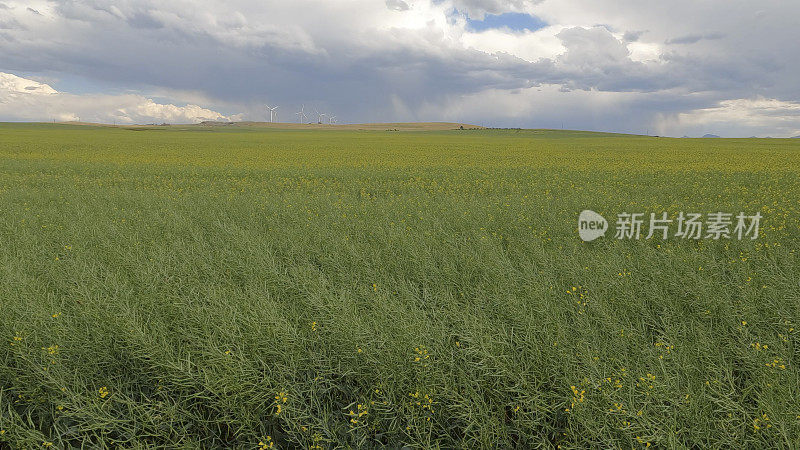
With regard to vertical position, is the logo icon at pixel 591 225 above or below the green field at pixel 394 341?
above

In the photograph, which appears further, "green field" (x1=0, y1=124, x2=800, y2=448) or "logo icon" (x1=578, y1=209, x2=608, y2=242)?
"logo icon" (x1=578, y1=209, x2=608, y2=242)

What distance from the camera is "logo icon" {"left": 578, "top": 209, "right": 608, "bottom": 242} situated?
8.04 meters

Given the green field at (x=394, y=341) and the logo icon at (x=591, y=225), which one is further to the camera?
the logo icon at (x=591, y=225)

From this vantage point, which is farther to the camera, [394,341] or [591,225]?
[591,225]

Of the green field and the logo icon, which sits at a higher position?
the logo icon

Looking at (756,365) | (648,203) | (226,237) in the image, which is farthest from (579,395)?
(648,203)

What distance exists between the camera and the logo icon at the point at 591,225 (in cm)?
804

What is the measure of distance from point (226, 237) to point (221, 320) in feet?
13.7

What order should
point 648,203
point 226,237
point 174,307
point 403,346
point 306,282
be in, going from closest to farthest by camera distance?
point 403,346, point 174,307, point 306,282, point 226,237, point 648,203

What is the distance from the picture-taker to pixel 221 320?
3.86 meters

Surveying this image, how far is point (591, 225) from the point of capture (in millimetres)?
8719

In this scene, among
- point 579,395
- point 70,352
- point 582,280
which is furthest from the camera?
point 582,280

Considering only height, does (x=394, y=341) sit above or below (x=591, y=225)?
below

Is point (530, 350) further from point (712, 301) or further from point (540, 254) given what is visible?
point (540, 254)
